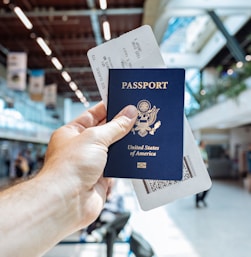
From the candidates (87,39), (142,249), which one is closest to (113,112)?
(142,249)

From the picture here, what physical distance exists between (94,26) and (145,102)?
12354mm

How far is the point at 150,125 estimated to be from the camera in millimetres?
1037

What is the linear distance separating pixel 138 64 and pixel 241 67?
1054 centimetres

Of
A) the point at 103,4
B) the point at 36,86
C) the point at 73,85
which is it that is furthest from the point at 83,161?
the point at 73,85

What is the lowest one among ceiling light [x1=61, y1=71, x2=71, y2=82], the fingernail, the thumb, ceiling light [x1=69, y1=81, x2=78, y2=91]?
the thumb

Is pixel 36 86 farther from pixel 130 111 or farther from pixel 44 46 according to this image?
pixel 130 111

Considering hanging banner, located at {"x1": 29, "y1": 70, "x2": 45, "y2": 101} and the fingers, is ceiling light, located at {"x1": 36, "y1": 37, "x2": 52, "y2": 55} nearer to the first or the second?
hanging banner, located at {"x1": 29, "y1": 70, "x2": 45, "y2": 101}

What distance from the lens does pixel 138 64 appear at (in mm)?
1076

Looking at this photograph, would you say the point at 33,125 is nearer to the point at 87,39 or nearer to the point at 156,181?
the point at 87,39

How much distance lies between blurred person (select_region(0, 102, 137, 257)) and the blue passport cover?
3 cm

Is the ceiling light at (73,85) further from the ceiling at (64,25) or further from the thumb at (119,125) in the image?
the thumb at (119,125)

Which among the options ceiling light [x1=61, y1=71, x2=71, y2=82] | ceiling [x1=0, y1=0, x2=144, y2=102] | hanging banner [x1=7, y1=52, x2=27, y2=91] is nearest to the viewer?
ceiling [x1=0, y1=0, x2=144, y2=102]

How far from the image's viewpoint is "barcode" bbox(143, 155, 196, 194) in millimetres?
1049

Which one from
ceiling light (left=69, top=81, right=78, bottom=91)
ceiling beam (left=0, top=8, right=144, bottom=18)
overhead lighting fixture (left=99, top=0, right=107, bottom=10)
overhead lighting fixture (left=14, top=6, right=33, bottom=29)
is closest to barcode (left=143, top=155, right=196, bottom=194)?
overhead lighting fixture (left=99, top=0, right=107, bottom=10)
